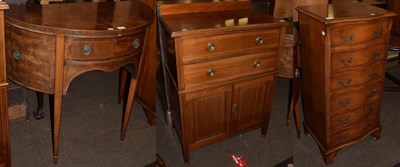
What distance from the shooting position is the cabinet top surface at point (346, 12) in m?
1.64

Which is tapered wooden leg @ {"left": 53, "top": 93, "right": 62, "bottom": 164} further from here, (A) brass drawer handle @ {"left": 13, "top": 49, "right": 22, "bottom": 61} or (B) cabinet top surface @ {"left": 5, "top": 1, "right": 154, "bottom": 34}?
(B) cabinet top surface @ {"left": 5, "top": 1, "right": 154, "bottom": 34}

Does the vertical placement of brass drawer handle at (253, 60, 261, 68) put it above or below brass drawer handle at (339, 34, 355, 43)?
below

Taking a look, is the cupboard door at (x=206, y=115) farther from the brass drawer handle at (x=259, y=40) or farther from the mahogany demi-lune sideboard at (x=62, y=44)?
the mahogany demi-lune sideboard at (x=62, y=44)

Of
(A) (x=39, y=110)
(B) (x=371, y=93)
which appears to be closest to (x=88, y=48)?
(A) (x=39, y=110)

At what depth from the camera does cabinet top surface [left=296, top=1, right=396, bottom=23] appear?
1637 millimetres

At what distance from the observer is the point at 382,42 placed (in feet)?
6.36

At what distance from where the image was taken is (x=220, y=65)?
133 centimetres

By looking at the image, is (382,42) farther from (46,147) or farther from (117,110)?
(46,147)

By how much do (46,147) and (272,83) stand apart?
1.57m

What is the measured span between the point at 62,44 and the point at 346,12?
136 cm

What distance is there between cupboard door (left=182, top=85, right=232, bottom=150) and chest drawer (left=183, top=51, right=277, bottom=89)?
4 cm

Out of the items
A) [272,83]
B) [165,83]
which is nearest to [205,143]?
[165,83]

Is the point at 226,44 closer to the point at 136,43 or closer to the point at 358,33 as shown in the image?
the point at 136,43

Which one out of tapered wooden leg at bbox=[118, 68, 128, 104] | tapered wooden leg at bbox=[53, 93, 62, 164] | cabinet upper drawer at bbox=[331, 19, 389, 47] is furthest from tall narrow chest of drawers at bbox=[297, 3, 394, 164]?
tapered wooden leg at bbox=[118, 68, 128, 104]
